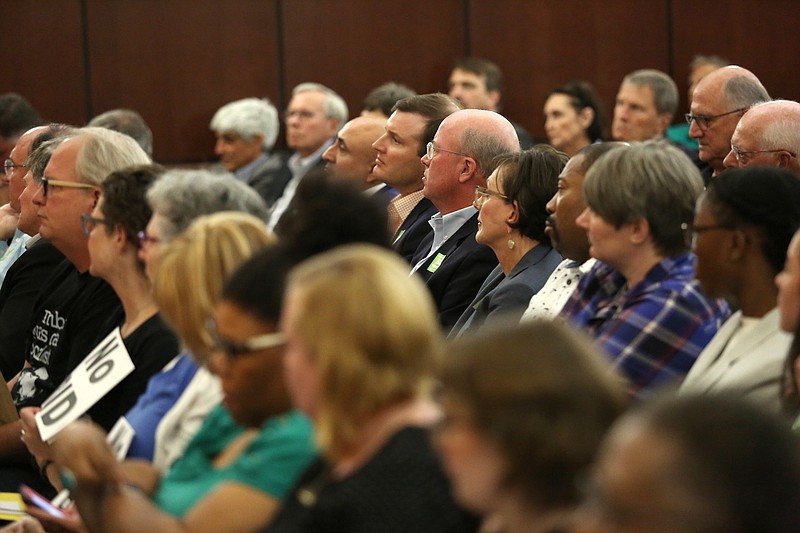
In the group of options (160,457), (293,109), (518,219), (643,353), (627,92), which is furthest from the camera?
(293,109)

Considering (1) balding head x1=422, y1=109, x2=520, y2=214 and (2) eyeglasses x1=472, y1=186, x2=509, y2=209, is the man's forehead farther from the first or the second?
(2) eyeglasses x1=472, y1=186, x2=509, y2=209

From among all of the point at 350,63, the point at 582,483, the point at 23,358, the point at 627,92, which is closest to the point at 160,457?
the point at 582,483

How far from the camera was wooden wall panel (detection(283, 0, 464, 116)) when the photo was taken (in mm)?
8336

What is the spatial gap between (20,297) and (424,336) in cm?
263

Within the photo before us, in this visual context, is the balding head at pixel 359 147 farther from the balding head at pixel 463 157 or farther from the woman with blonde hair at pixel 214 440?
the woman with blonde hair at pixel 214 440

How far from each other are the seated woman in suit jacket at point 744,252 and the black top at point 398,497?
91 centimetres

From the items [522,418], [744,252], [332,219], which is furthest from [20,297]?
[522,418]

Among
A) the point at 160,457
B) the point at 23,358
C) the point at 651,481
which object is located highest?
the point at 651,481

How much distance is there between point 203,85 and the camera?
840 centimetres

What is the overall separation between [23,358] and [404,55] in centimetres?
504

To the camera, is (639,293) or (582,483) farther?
(639,293)

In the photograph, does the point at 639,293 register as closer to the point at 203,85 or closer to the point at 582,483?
the point at 582,483

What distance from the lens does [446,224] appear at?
13.4 feet

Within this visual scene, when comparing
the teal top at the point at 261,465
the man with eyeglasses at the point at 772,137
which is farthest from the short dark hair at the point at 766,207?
the man with eyeglasses at the point at 772,137
